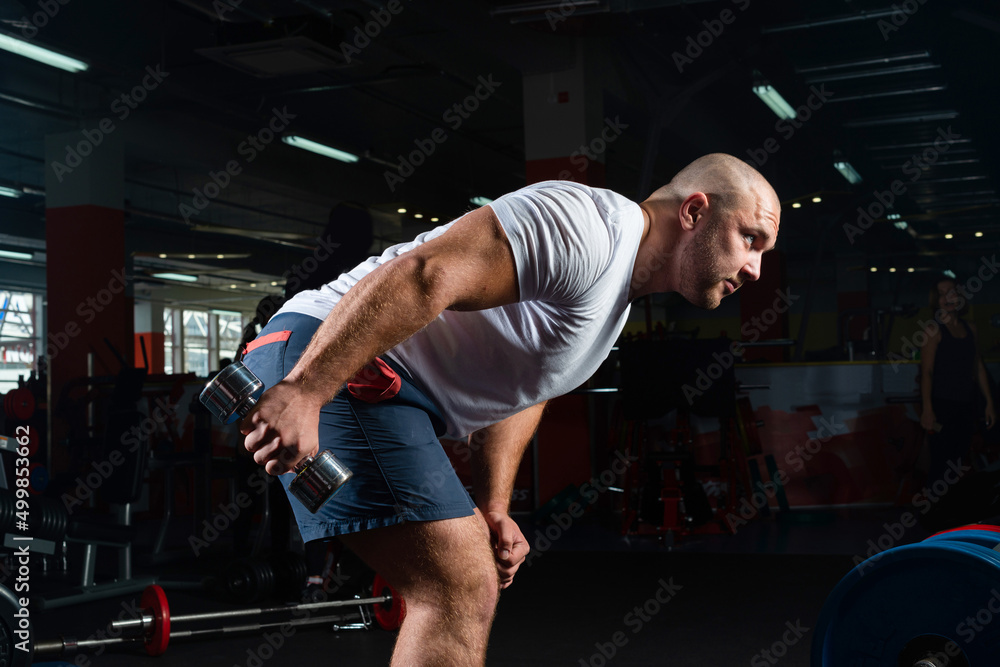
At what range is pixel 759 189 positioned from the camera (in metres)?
1.27

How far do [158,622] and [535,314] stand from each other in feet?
6.68

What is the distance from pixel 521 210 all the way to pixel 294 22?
4298 millimetres

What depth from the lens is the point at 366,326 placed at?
1.02m

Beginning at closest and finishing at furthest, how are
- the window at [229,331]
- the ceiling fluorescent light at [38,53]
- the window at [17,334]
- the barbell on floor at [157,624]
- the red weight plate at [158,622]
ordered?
Result: the barbell on floor at [157,624] < the red weight plate at [158,622] < the ceiling fluorescent light at [38,53] < the window at [17,334] < the window at [229,331]

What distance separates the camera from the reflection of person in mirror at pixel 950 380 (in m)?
4.64

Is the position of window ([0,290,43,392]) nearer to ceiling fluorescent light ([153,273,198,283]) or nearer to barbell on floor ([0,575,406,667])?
ceiling fluorescent light ([153,273,198,283])

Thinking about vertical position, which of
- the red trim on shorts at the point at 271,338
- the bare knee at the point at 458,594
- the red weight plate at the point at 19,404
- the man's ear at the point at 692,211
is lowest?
the bare knee at the point at 458,594

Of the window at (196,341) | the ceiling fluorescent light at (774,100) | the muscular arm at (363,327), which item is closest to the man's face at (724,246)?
the muscular arm at (363,327)

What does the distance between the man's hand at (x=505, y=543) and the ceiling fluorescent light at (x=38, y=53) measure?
563cm

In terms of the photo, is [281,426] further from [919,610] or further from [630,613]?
[630,613]

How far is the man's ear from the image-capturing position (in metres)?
1.26

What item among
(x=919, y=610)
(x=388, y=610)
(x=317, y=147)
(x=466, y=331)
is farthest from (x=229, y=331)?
(x=466, y=331)

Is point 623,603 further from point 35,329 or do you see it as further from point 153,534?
point 35,329

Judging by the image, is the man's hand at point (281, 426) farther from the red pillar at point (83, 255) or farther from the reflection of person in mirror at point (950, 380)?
the red pillar at point (83, 255)
